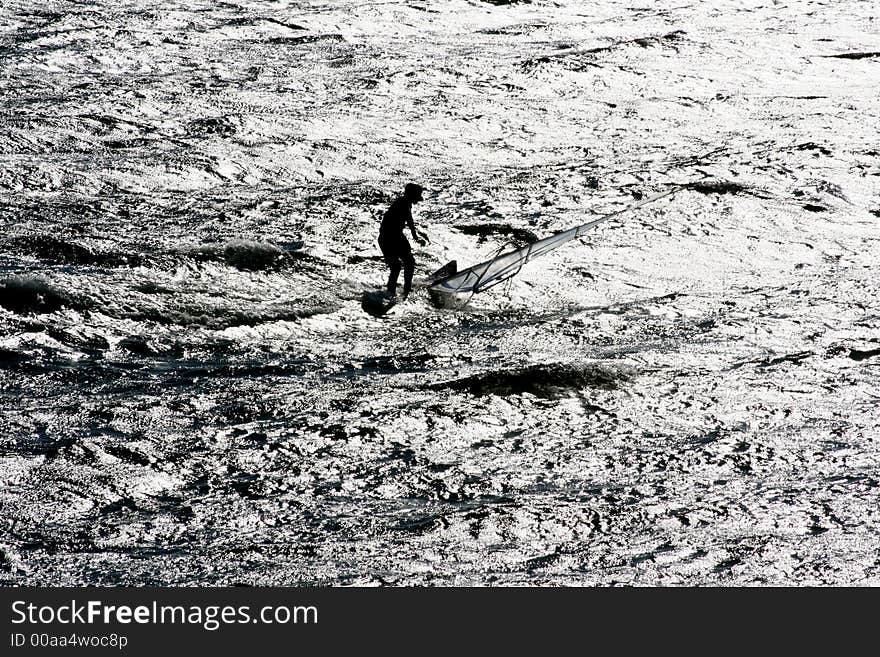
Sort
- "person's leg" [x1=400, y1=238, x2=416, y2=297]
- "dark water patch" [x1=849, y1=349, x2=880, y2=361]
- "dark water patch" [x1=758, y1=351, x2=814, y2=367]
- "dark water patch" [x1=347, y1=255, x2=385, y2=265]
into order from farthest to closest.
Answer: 1. "dark water patch" [x1=347, y1=255, x2=385, y2=265]
2. "person's leg" [x1=400, y1=238, x2=416, y2=297]
3. "dark water patch" [x1=849, y1=349, x2=880, y2=361]
4. "dark water patch" [x1=758, y1=351, x2=814, y2=367]

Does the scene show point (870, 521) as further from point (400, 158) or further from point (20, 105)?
point (20, 105)

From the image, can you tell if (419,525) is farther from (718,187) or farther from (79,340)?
(718,187)

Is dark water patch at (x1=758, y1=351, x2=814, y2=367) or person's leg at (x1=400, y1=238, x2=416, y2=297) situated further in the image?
person's leg at (x1=400, y1=238, x2=416, y2=297)

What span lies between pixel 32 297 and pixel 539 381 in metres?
5.78

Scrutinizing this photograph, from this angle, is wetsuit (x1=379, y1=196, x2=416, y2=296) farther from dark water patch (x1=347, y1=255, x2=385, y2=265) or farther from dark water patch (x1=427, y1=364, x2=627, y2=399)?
dark water patch (x1=427, y1=364, x2=627, y2=399)

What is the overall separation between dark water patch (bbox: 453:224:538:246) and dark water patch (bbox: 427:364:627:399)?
14.6ft

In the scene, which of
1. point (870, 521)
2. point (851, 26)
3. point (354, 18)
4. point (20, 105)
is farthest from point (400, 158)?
point (851, 26)

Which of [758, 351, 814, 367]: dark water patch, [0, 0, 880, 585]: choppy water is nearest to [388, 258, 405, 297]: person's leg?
[0, 0, 880, 585]: choppy water

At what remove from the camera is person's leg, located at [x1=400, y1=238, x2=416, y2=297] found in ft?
43.2

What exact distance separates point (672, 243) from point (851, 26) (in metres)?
15.9

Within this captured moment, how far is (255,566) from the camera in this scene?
303 inches

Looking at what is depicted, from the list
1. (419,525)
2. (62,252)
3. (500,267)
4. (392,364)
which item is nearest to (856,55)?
(500,267)

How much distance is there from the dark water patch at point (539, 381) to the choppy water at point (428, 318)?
4cm

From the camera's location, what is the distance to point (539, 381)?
11.0 m
